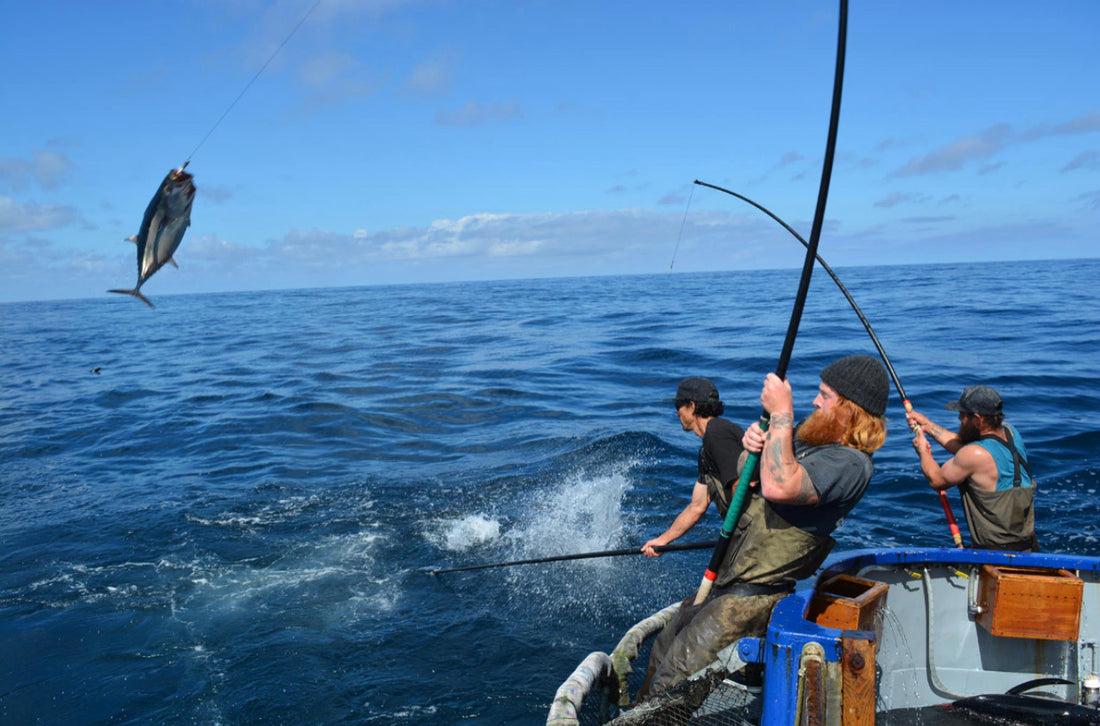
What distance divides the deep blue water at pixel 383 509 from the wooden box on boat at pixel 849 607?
2696 millimetres

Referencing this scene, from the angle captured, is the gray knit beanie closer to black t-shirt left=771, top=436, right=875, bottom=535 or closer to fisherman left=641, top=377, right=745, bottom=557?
black t-shirt left=771, top=436, right=875, bottom=535

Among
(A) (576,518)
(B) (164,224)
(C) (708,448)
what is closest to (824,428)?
(C) (708,448)

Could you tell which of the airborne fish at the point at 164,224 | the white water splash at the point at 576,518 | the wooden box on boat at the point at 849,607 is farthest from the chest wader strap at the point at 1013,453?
the airborne fish at the point at 164,224

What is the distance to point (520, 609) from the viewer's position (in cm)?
723

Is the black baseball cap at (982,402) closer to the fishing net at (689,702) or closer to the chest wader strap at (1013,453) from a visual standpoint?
the chest wader strap at (1013,453)

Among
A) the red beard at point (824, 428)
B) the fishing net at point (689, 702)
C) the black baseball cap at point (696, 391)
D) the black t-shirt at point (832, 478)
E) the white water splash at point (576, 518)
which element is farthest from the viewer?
the white water splash at point (576, 518)

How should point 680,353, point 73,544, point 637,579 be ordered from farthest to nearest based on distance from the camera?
point 680,353, point 73,544, point 637,579

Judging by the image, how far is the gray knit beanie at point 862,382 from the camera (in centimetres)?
332

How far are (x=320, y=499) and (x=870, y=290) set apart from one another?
39078mm

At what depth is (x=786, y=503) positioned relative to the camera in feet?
10.8

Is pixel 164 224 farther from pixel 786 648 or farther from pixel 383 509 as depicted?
pixel 383 509

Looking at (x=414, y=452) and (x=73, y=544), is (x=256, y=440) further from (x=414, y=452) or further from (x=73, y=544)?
(x=73, y=544)

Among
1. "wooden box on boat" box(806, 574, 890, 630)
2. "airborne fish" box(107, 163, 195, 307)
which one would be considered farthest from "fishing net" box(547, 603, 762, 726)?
"airborne fish" box(107, 163, 195, 307)

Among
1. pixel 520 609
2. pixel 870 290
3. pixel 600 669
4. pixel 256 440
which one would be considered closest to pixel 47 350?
pixel 256 440
